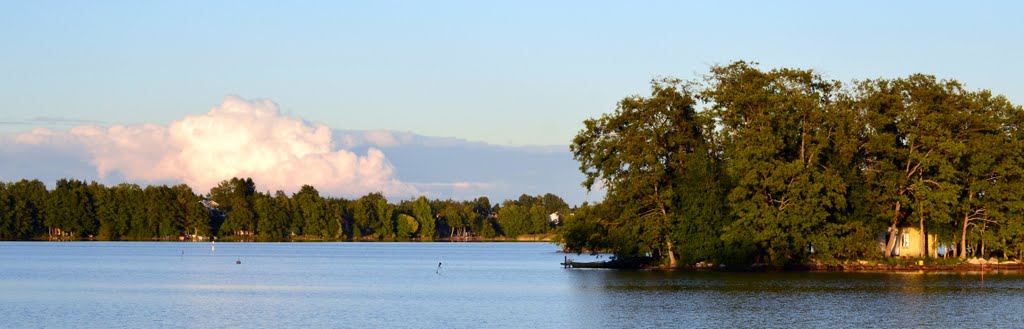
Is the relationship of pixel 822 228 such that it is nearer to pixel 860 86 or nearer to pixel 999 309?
pixel 860 86

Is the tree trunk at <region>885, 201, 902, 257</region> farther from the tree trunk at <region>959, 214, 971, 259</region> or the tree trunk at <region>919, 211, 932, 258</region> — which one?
the tree trunk at <region>959, 214, 971, 259</region>

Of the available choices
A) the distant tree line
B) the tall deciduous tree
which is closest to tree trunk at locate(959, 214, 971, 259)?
the distant tree line

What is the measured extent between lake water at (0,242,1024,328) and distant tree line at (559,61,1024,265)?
9.65 ft

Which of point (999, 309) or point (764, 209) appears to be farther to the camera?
point (764, 209)

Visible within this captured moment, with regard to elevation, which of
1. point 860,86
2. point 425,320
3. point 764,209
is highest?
point 860,86

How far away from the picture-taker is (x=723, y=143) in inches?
3403

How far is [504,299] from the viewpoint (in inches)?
2514

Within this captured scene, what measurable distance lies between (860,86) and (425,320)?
46.2 meters

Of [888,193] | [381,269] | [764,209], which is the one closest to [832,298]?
[764,209]

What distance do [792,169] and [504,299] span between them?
25648 mm

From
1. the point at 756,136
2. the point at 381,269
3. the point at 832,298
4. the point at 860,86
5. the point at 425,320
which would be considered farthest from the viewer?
the point at 381,269

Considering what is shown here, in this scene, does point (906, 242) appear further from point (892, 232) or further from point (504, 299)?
point (504, 299)

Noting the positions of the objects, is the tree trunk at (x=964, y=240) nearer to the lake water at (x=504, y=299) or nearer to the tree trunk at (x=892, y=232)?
the tree trunk at (x=892, y=232)

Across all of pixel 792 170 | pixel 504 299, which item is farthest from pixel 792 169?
pixel 504 299
